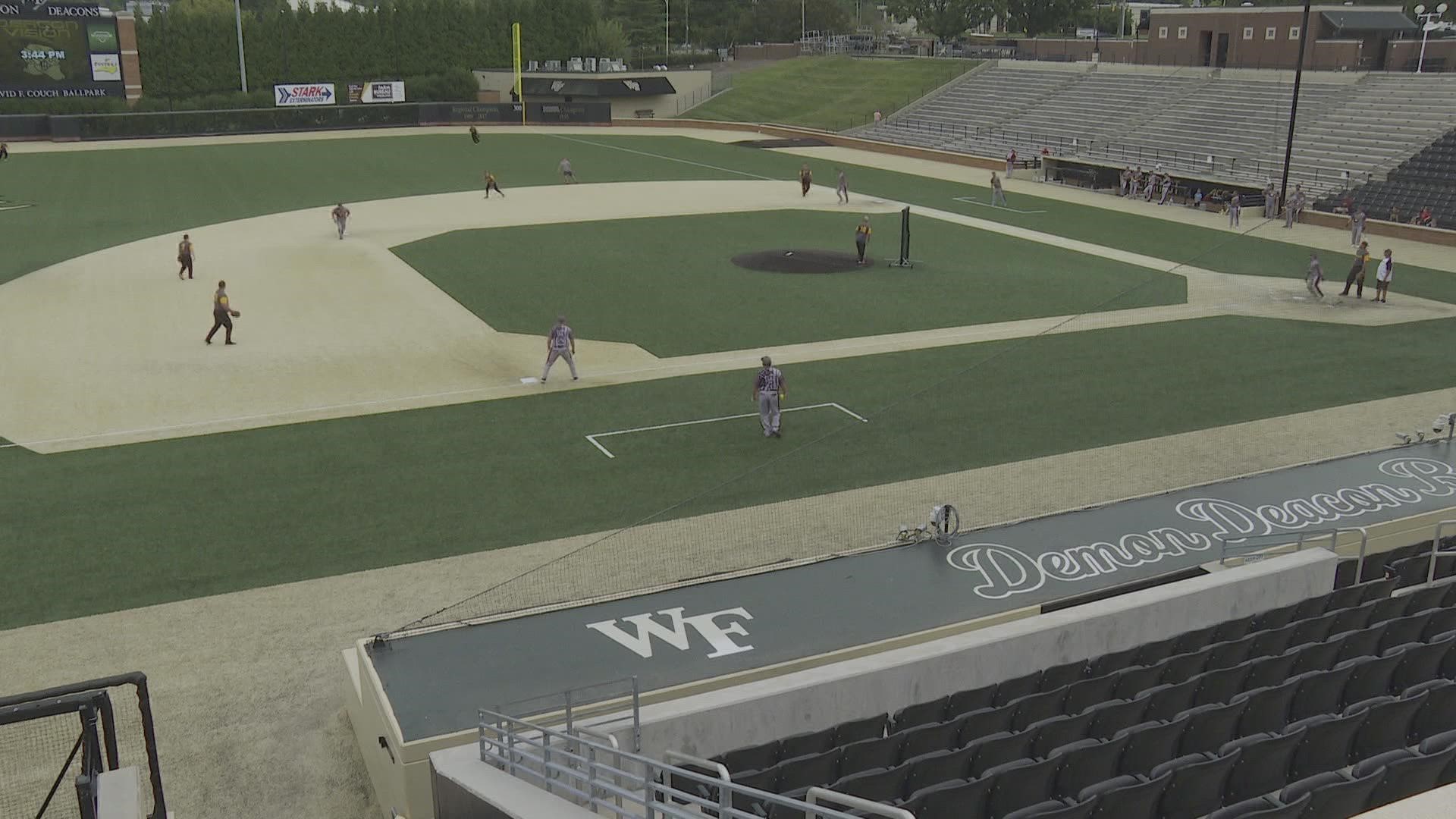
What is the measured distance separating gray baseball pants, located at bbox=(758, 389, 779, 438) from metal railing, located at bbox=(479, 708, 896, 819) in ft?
34.3

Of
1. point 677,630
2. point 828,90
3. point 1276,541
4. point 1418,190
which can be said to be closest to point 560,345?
point 677,630

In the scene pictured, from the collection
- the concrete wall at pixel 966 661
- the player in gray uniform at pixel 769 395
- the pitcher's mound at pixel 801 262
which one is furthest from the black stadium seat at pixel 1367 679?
the pitcher's mound at pixel 801 262

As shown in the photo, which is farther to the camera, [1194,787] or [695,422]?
[695,422]

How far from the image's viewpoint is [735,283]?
32.8 m

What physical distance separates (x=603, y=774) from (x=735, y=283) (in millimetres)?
24210

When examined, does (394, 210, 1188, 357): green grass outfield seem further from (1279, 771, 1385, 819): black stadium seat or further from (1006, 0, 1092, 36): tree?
(1006, 0, 1092, 36): tree

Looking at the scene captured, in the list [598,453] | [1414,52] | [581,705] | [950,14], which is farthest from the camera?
[950,14]

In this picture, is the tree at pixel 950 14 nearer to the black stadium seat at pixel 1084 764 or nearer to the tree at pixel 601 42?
the tree at pixel 601 42

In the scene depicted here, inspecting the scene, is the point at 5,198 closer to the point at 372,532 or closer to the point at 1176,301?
the point at 372,532

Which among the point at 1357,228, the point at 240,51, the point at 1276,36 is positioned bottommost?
the point at 1357,228

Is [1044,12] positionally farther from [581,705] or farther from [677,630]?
[581,705]

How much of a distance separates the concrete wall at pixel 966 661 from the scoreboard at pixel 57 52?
76785 mm

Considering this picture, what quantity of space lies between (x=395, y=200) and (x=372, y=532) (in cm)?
3350

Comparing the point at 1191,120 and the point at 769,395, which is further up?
the point at 1191,120
